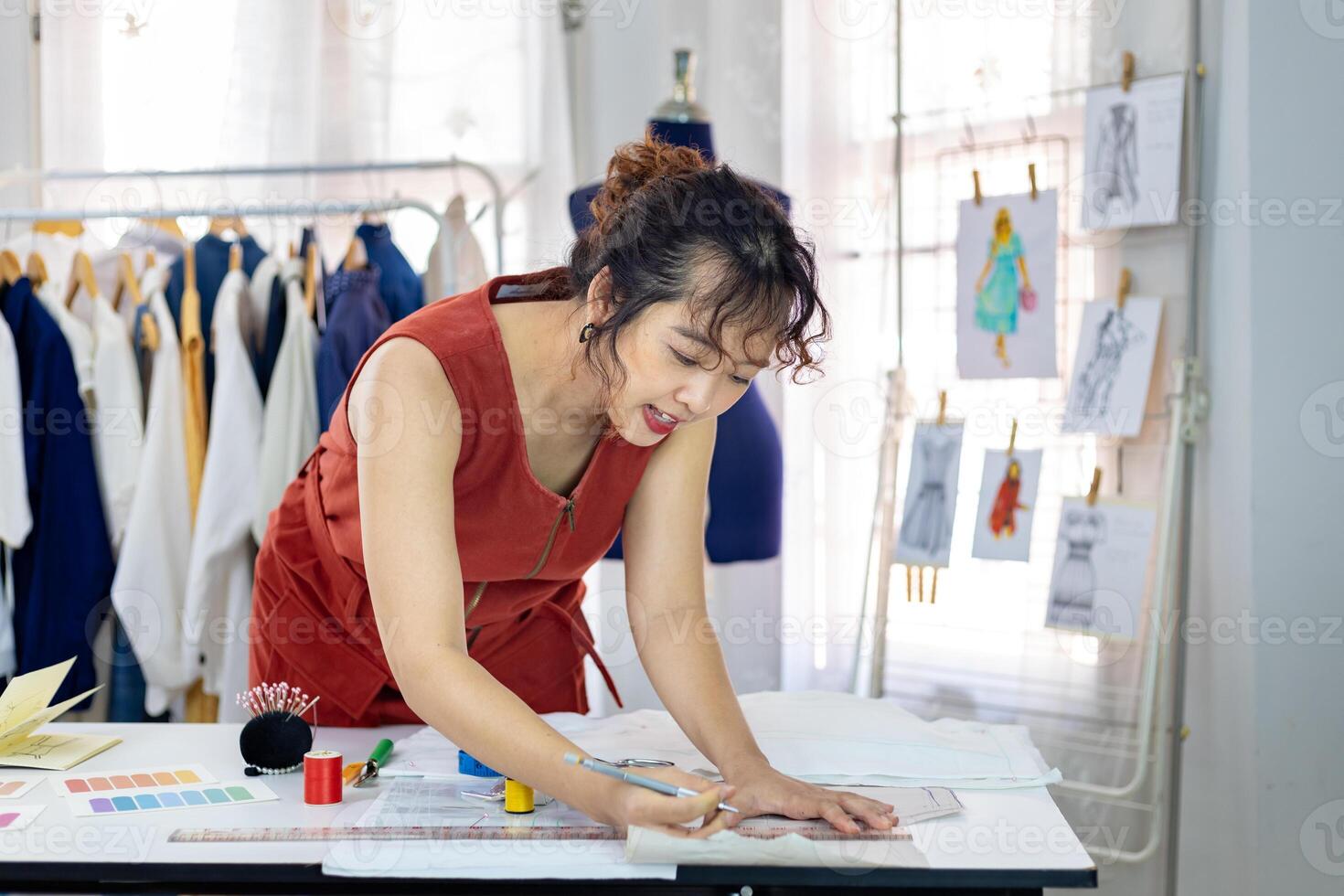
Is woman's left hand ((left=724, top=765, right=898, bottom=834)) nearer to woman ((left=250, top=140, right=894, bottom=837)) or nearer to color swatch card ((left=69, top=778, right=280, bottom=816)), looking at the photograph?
woman ((left=250, top=140, right=894, bottom=837))

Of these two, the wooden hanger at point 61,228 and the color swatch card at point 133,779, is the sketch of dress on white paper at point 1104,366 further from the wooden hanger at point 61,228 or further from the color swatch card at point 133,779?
the wooden hanger at point 61,228

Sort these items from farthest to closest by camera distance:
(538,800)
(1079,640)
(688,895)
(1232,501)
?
(1079,640)
(1232,501)
(538,800)
(688,895)

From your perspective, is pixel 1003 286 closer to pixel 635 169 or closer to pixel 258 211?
pixel 635 169

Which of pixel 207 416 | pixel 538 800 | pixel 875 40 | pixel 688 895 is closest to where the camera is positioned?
pixel 688 895

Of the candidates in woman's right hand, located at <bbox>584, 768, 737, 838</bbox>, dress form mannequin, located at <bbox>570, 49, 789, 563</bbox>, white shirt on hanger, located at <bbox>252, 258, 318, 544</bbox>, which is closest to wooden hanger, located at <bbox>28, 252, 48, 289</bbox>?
white shirt on hanger, located at <bbox>252, 258, 318, 544</bbox>

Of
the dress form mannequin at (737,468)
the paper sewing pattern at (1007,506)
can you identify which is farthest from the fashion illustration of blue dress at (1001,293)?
the dress form mannequin at (737,468)

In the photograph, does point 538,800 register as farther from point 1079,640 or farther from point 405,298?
point 405,298

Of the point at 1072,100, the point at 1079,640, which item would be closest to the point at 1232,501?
the point at 1079,640

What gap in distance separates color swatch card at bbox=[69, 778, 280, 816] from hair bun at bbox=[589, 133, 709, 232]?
0.69 m

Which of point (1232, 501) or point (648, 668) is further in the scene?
point (1232, 501)

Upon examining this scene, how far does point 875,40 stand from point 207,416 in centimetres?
164

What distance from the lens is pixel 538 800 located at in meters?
1.18

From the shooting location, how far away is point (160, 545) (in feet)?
7.63

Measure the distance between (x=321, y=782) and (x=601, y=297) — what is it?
1.85ft
